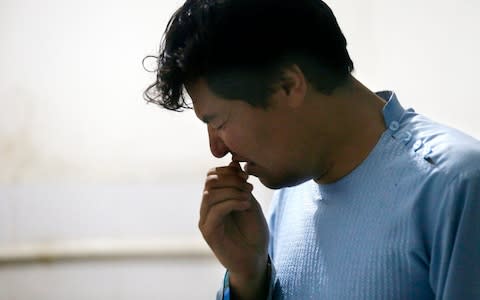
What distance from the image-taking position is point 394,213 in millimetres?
716

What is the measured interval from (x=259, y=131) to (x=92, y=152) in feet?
2.94

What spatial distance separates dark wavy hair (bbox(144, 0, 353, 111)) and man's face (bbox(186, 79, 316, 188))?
0.6 inches

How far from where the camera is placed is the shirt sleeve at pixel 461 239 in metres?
0.63

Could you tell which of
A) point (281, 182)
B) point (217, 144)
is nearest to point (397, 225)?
point (281, 182)

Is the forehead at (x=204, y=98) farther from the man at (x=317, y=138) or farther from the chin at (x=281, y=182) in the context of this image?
the chin at (x=281, y=182)

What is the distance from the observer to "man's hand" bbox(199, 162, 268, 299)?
0.89 metres

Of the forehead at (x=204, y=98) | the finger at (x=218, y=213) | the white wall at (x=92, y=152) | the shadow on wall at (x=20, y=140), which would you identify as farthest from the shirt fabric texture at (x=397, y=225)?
the shadow on wall at (x=20, y=140)

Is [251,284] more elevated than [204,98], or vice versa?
[204,98]

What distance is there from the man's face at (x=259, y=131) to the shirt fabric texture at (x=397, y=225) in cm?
8

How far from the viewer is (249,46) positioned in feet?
2.52

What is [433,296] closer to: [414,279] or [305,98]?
[414,279]

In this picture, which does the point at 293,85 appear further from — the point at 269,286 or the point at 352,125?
the point at 269,286

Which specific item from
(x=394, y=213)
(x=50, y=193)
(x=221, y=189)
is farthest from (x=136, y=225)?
(x=394, y=213)

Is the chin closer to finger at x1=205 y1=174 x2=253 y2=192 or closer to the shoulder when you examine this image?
finger at x1=205 y1=174 x2=253 y2=192
